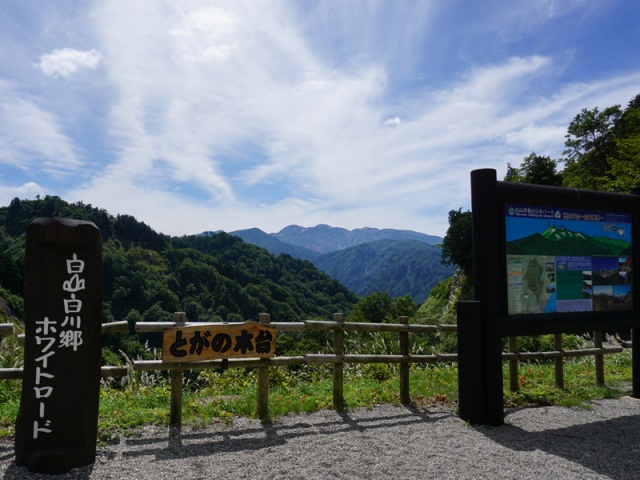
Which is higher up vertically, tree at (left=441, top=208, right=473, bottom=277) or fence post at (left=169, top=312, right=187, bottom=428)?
tree at (left=441, top=208, right=473, bottom=277)

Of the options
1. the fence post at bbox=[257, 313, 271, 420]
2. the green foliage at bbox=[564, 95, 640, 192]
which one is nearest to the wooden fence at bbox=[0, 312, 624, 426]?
the fence post at bbox=[257, 313, 271, 420]

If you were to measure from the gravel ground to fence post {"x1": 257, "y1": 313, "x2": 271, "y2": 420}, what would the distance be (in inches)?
7.5

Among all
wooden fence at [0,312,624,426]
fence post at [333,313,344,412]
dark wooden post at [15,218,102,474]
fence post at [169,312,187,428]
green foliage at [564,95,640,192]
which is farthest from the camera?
green foliage at [564,95,640,192]

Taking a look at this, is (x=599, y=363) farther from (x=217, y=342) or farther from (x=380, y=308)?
(x=380, y=308)

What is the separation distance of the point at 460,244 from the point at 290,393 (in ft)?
102

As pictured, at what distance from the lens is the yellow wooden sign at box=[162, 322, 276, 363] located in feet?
18.1

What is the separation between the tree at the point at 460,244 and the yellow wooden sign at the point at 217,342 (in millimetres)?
31144

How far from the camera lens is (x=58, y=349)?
4.27m

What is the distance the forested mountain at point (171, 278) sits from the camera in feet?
227

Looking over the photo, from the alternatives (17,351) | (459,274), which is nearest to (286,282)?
(459,274)

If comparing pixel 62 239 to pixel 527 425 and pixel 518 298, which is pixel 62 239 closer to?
pixel 518 298

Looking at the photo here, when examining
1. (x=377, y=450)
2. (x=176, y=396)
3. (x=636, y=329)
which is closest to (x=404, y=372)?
(x=377, y=450)

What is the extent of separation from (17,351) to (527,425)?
7.67 meters

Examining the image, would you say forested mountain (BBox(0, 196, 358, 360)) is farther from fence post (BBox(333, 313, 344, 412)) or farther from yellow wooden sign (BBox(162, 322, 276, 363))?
yellow wooden sign (BBox(162, 322, 276, 363))
